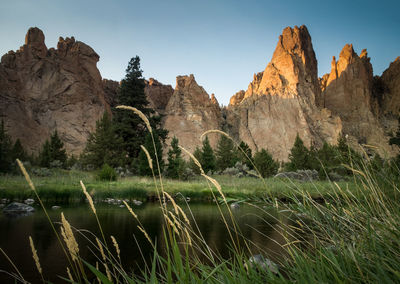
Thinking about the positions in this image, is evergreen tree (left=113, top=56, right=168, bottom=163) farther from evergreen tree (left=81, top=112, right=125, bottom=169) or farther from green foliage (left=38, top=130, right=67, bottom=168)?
green foliage (left=38, top=130, right=67, bottom=168)

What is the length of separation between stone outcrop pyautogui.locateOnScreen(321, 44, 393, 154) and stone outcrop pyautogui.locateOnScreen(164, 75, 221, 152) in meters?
35.1

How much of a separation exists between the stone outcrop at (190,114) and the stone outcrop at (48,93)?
1879cm

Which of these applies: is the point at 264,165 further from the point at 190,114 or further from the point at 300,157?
the point at 190,114

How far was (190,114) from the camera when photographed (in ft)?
222

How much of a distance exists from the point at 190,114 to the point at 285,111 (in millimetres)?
25308

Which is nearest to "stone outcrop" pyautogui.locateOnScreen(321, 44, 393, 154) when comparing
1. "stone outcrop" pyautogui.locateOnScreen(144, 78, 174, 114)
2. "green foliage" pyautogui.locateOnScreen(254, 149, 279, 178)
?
"green foliage" pyautogui.locateOnScreen(254, 149, 279, 178)

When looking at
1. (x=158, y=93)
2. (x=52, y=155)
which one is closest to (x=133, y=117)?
(x=52, y=155)

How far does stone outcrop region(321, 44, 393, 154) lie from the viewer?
6550 centimetres

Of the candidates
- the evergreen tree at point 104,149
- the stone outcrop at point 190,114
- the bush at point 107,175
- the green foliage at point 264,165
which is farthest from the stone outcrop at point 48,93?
the green foliage at point 264,165

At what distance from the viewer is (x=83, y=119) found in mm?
60344

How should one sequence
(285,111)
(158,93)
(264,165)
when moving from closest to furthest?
(264,165), (285,111), (158,93)

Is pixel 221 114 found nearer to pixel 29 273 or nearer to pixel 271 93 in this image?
pixel 271 93

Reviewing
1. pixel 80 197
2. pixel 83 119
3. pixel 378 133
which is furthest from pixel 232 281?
pixel 378 133

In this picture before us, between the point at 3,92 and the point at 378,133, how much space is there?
89.0 metres
